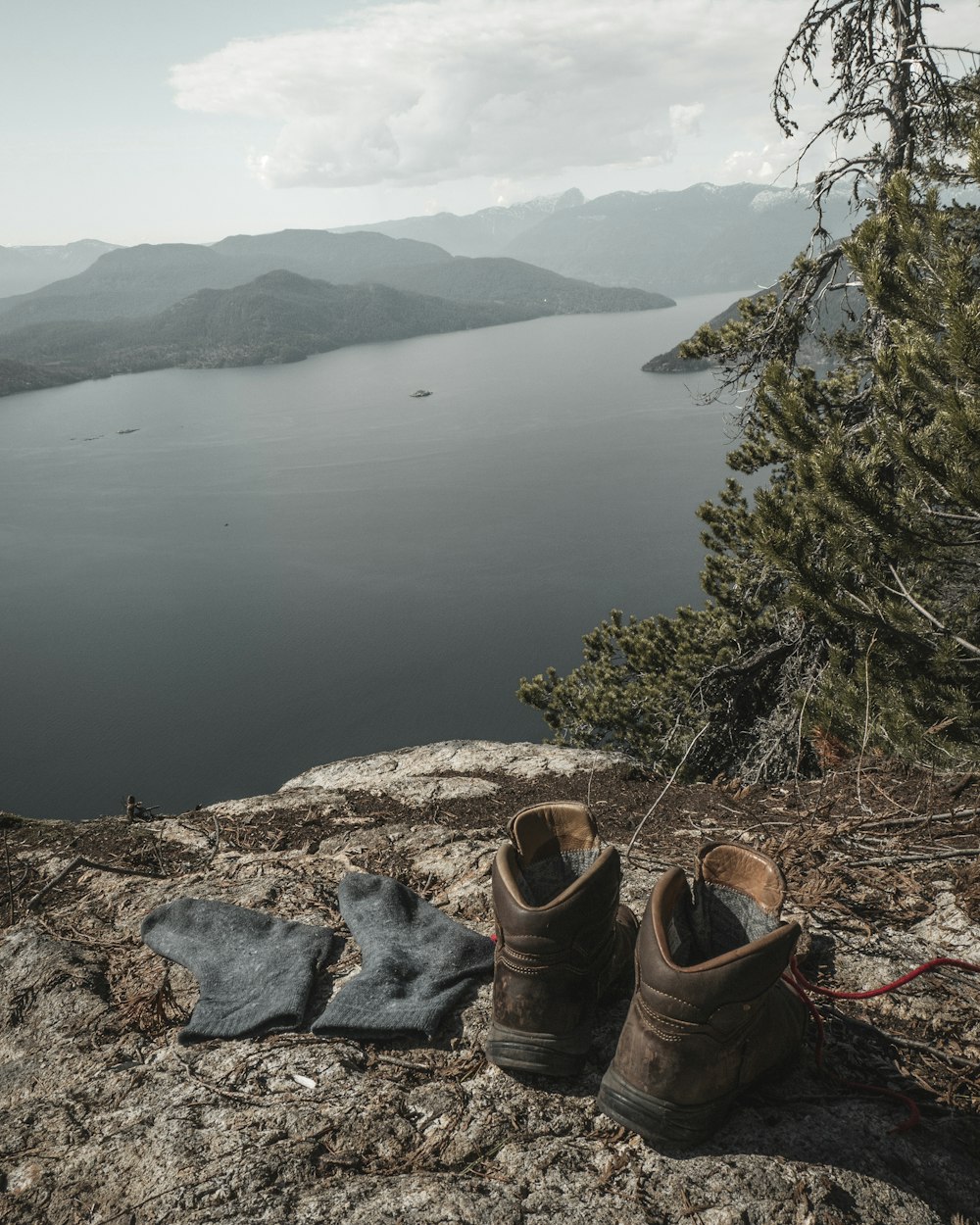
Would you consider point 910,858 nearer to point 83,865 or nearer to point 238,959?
point 238,959

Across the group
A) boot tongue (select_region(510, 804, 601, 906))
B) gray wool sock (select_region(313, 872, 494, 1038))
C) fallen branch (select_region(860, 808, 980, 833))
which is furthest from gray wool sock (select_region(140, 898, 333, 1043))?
fallen branch (select_region(860, 808, 980, 833))

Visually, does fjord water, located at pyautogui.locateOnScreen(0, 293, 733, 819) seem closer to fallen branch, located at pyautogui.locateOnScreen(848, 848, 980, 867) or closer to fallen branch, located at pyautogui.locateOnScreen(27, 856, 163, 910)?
fallen branch, located at pyautogui.locateOnScreen(848, 848, 980, 867)

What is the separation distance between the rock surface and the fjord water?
8673mm

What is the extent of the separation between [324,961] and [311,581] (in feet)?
166

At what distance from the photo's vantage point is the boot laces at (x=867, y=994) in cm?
226

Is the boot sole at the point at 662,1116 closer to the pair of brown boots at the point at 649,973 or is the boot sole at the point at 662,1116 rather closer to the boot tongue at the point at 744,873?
the pair of brown boots at the point at 649,973

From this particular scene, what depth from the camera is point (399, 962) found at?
3.00m

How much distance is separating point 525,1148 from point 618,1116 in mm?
288

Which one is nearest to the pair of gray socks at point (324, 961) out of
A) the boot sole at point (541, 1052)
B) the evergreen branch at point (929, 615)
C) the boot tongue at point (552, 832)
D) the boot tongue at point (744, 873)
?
the boot sole at point (541, 1052)

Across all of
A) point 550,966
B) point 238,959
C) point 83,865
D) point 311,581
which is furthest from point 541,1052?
point 311,581

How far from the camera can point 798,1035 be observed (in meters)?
2.39

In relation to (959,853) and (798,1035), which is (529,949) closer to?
(798,1035)

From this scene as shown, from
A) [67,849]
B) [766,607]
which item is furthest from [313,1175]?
[766,607]

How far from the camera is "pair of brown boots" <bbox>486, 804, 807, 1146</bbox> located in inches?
83.4
